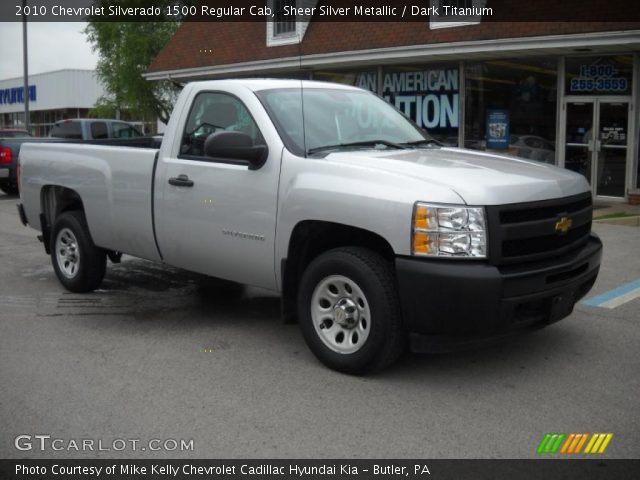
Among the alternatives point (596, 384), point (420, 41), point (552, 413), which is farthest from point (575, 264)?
point (420, 41)

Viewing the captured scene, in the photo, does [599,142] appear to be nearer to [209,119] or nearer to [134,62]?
[209,119]

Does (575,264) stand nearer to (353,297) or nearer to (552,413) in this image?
(552,413)

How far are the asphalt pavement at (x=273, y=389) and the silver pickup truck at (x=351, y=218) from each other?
14.9 inches

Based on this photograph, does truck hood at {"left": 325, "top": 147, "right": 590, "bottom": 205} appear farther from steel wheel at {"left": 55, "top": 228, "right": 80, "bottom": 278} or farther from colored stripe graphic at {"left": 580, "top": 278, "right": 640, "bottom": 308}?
steel wheel at {"left": 55, "top": 228, "right": 80, "bottom": 278}

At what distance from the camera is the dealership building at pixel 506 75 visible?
14125 millimetres

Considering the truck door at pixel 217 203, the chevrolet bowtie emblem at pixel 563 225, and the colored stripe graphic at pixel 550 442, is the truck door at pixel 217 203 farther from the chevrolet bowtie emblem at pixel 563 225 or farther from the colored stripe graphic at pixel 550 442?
the colored stripe graphic at pixel 550 442

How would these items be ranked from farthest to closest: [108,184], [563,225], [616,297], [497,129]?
[497,129]
[616,297]
[108,184]
[563,225]

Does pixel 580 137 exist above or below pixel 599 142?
above

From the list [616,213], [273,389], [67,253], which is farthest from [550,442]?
[616,213]

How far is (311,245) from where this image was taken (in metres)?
5.28

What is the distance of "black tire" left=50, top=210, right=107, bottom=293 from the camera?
283 inches

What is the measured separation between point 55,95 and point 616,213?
43368 millimetres

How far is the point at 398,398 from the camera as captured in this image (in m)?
4.56

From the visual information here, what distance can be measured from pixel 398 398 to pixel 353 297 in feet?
2.33
